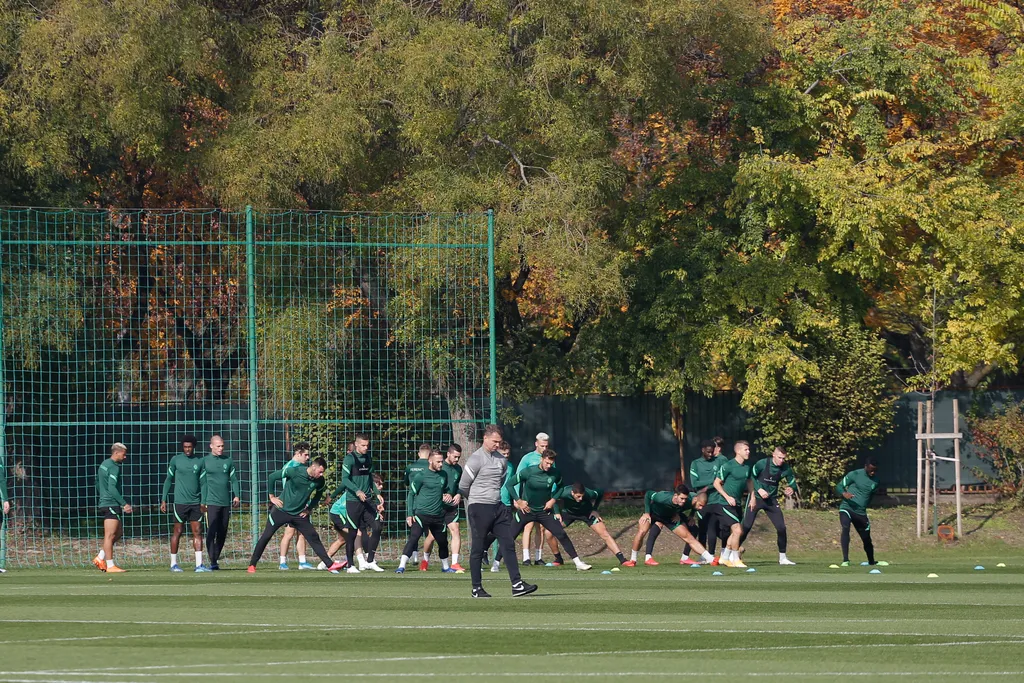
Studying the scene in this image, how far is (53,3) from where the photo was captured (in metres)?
25.6

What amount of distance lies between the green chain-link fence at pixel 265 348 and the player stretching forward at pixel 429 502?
3.18m

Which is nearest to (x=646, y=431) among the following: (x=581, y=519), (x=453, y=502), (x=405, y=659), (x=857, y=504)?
(x=581, y=519)

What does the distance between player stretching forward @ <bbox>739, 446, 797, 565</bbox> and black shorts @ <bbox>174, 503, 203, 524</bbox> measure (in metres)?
7.30

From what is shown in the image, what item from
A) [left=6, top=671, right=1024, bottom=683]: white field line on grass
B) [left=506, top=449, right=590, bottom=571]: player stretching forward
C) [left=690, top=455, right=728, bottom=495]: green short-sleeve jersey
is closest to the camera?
[left=6, top=671, right=1024, bottom=683]: white field line on grass

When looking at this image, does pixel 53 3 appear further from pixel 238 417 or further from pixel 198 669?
pixel 198 669

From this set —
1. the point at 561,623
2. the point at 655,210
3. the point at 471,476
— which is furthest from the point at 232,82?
the point at 561,623

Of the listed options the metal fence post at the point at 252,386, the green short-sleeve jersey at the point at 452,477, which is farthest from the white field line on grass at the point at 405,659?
the metal fence post at the point at 252,386

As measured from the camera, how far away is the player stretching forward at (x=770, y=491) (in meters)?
21.4

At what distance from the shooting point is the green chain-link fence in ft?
80.0

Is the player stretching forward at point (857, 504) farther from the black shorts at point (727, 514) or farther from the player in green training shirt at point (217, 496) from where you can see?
the player in green training shirt at point (217, 496)

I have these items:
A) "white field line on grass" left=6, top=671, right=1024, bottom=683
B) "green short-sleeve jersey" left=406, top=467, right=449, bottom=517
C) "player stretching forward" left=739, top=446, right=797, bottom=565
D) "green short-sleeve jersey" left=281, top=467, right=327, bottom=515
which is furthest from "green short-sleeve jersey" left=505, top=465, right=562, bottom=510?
"white field line on grass" left=6, top=671, right=1024, bottom=683

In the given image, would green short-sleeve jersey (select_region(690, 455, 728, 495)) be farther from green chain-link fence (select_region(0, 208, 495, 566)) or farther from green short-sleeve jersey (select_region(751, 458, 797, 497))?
green chain-link fence (select_region(0, 208, 495, 566))

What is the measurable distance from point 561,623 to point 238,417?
623 inches

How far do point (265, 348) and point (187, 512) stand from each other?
15.3 ft
